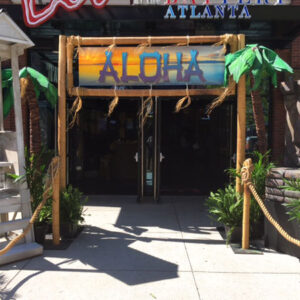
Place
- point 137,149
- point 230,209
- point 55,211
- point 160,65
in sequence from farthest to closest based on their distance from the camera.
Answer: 1. point 137,149
2. point 160,65
3. point 230,209
4. point 55,211

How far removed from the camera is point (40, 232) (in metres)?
4.80

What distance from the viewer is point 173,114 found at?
9055mm

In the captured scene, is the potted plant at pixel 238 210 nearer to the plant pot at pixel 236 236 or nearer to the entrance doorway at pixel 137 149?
the plant pot at pixel 236 236

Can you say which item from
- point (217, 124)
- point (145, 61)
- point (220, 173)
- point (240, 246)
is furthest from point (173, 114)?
point (240, 246)

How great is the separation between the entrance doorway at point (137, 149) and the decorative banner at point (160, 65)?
3536 mm

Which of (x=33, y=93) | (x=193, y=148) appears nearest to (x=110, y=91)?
(x=33, y=93)

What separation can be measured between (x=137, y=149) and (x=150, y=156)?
3.39 feet

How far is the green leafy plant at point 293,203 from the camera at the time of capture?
13.3ft

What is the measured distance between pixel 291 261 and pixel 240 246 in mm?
731

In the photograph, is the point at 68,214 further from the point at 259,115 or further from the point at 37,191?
the point at 259,115

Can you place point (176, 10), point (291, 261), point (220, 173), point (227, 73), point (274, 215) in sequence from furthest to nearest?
point (220, 173), point (176, 10), point (227, 73), point (274, 215), point (291, 261)

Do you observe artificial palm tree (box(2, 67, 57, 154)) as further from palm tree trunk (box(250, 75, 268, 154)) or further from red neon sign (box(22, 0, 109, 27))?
palm tree trunk (box(250, 75, 268, 154))

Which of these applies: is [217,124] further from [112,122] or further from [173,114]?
[112,122]

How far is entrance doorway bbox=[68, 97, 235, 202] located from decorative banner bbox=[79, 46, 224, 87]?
3.54m
